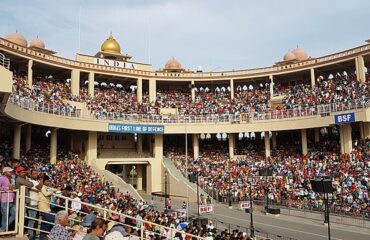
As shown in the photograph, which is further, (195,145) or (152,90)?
(152,90)

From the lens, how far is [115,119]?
3616cm

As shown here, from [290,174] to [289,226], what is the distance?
8488mm

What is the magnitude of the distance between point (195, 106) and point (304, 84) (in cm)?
1284

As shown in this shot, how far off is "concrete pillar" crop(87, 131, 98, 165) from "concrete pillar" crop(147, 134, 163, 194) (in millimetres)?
6069

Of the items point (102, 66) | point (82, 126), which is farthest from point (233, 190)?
point (102, 66)

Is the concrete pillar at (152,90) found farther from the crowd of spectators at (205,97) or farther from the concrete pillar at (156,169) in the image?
the concrete pillar at (156,169)

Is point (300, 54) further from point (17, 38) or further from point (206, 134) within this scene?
point (17, 38)

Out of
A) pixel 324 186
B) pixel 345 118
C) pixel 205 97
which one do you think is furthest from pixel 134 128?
pixel 324 186

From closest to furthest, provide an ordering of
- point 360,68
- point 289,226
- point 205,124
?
point 289,226, point 360,68, point 205,124

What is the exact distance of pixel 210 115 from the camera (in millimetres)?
39156

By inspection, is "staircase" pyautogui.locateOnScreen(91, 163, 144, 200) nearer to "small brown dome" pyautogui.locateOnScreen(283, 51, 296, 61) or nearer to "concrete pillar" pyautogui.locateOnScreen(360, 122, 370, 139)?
"concrete pillar" pyautogui.locateOnScreen(360, 122, 370, 139)

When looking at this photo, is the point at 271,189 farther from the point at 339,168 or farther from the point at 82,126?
the point at 82,126

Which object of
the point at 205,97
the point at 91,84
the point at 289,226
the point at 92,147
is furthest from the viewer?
the point at 205,97

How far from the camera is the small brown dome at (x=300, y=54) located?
152 ft
